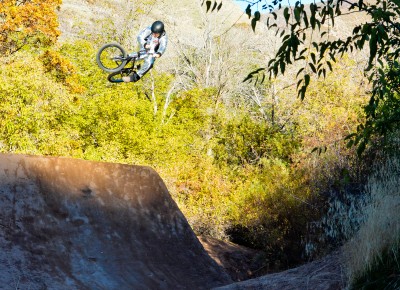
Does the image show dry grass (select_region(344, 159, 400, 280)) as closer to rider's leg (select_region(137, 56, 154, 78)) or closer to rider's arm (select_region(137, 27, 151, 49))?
rider's leg (select_region(137, 56, 154, 78))

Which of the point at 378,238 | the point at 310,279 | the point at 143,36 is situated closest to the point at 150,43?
the point at 143,36

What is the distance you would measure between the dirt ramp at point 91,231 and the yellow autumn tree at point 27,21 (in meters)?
18.0

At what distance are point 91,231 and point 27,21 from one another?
1967cm

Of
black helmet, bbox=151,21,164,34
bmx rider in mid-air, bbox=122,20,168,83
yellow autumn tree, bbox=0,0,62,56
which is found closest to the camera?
black helmet, bbox=151,21,164,34

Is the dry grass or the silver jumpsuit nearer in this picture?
the dry grass

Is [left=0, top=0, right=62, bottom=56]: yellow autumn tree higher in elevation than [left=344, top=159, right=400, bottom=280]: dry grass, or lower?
higher

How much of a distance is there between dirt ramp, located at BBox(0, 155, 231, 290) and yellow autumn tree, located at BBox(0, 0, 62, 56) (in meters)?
18.0

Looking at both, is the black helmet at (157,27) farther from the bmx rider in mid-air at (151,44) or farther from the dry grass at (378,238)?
the dry grass at (378,238)

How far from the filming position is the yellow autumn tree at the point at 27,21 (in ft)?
80.6

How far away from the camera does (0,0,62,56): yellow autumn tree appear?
80.6 feet

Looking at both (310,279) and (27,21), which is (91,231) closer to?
(310,279)

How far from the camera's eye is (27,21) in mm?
25016

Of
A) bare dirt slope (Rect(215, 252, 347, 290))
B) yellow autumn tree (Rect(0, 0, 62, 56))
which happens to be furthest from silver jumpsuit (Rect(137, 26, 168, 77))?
yellow autumn tree (Rect(0, 0, 62, 56))

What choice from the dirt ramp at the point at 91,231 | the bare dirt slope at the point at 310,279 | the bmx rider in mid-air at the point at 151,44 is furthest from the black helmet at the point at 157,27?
the bare dirt slope at the point at 310,279
